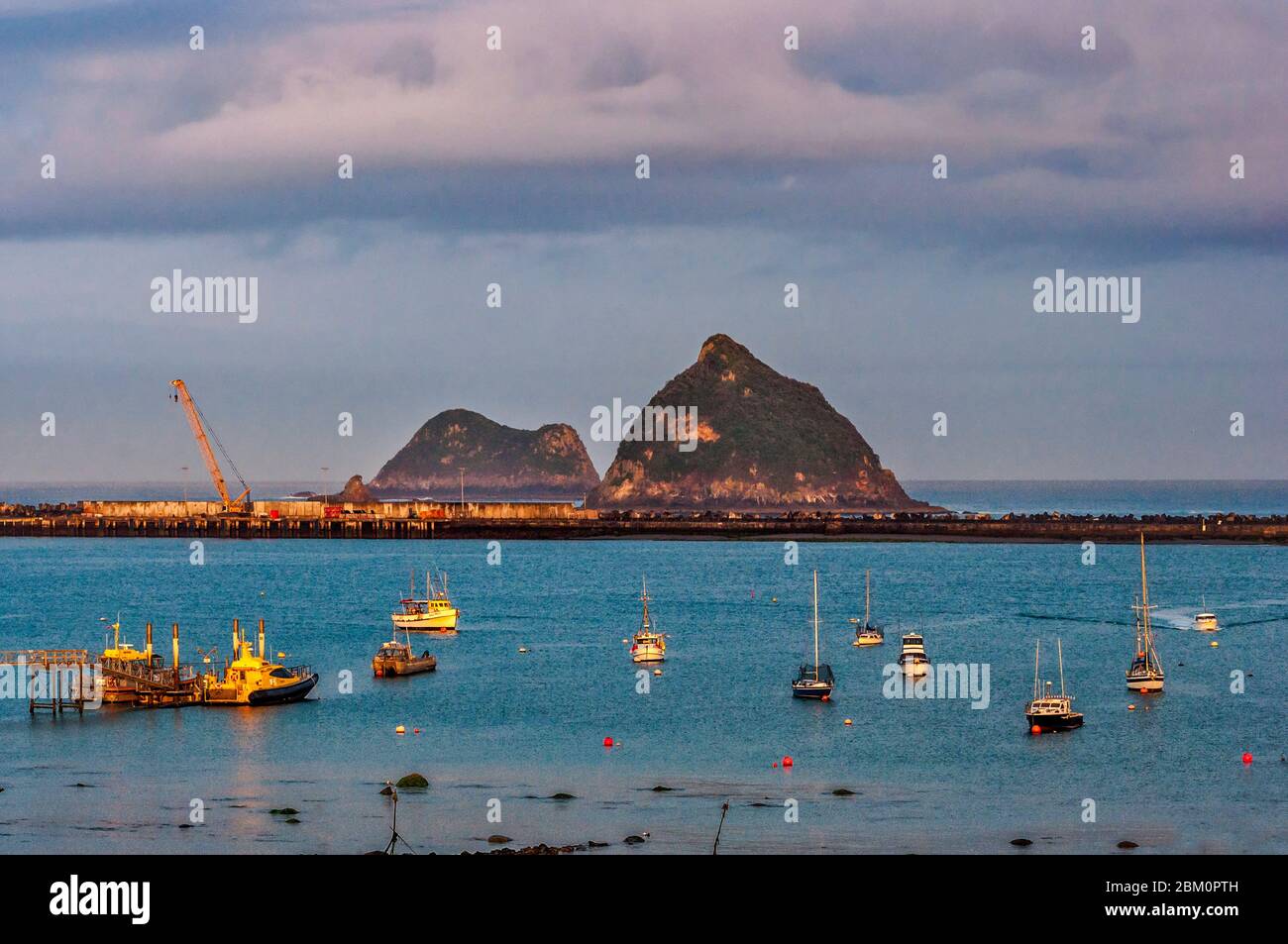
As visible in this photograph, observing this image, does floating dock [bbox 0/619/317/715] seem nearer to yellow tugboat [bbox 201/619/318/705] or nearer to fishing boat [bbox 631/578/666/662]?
yellow tugboat [bbox 201/619/318/705]

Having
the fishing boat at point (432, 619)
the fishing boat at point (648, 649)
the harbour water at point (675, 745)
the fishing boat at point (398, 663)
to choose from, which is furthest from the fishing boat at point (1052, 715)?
the fishing boat at point (432, 619)

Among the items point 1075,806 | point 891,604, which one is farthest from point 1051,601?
point 1075,806

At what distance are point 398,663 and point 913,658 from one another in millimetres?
25099

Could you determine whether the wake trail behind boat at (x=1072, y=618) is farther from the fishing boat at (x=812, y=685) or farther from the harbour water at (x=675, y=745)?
the fishing boat at (x=812, y=685)

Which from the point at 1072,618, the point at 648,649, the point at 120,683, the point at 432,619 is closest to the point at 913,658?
the point at 648,649

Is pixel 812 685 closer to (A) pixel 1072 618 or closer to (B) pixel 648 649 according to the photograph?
(B) pixel 648 649

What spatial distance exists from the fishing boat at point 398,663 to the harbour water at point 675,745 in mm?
808

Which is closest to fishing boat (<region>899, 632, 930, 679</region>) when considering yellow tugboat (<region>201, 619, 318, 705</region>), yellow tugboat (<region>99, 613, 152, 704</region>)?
yellow tugboat (<region>201, 619, 318, 705</region>)

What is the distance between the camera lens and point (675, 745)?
56.7 metres

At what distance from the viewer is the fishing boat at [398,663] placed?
76.9 meters

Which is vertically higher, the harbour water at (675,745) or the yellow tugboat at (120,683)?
the yellow tugboat at (120,683)
